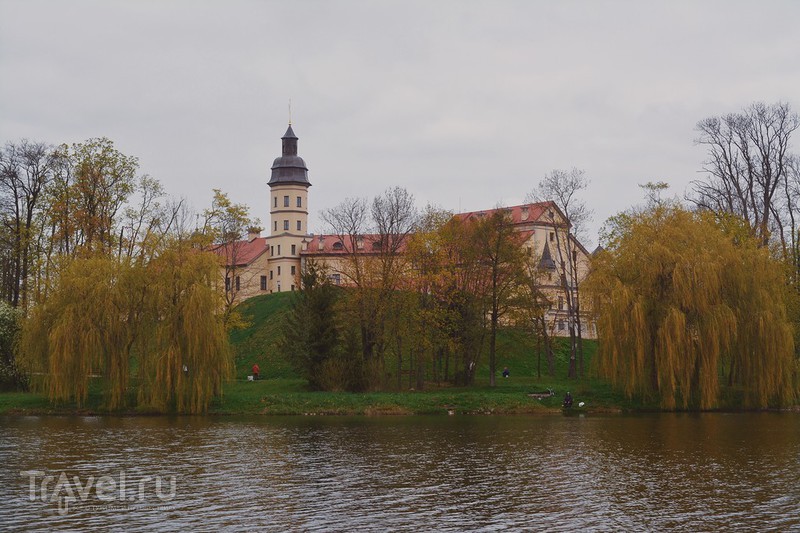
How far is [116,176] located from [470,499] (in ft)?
127

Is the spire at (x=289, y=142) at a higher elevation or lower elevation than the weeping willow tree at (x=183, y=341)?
higher

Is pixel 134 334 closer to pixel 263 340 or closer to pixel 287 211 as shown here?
pixel 263 340

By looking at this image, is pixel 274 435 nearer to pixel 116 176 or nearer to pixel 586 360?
pixel 116 176

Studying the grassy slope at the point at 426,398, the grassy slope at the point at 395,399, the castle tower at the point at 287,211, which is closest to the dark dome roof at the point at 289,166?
the castle tower at the point at 287,211

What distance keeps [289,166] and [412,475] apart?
8180cm

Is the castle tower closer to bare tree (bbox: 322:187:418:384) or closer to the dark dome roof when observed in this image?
the dark dome roof

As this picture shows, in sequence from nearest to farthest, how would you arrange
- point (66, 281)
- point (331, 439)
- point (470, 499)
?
point (470, 499)
point (331, 439)
point (66, 281)

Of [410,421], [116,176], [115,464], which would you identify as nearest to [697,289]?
[410,421]

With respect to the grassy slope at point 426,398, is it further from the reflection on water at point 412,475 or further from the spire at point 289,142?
the spire at point 289,142

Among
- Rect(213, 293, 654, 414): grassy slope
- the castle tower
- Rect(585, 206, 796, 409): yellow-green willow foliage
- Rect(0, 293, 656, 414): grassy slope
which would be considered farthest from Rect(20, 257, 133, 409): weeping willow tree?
the castle tower

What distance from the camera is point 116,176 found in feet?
174

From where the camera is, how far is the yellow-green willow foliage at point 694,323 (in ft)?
142

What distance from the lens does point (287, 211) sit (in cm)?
10250

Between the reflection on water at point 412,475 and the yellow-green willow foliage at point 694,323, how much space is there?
591cm
